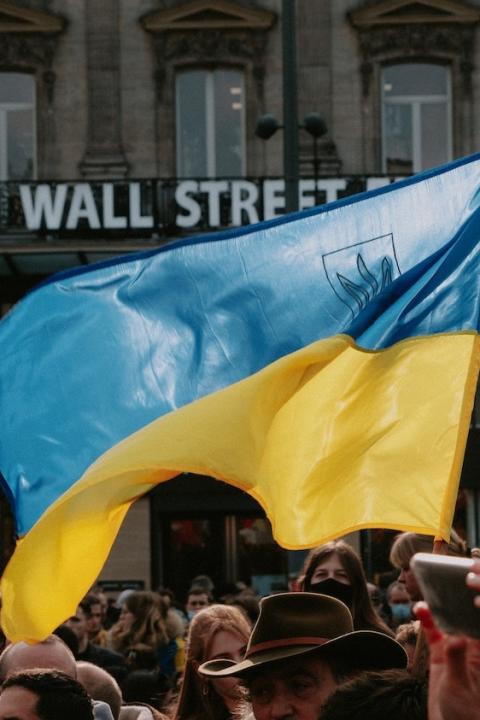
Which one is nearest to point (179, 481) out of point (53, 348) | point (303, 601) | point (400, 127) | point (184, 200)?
point (184, 200)

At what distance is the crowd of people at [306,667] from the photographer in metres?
2.93

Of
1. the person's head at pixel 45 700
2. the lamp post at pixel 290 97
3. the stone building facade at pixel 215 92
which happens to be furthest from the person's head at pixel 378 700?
the stone building facade at pixel 215 92

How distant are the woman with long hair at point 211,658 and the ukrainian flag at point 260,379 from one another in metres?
0.72

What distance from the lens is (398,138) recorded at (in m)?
28.8

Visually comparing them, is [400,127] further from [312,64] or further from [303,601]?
[303,601]

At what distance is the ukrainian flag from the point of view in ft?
18.2

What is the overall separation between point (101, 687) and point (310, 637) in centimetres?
200

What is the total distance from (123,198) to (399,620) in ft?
53.7

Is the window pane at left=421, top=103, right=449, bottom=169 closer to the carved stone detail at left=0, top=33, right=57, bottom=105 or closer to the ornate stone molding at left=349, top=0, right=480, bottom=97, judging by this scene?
the ornate stone molding at left=349, top=0, right=480, bottom=97

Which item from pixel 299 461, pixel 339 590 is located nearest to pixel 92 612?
pixel 339 590

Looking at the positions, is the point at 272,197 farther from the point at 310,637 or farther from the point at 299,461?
the point at 310,637

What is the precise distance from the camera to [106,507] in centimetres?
573

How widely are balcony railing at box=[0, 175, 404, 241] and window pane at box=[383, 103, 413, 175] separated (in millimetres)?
1252

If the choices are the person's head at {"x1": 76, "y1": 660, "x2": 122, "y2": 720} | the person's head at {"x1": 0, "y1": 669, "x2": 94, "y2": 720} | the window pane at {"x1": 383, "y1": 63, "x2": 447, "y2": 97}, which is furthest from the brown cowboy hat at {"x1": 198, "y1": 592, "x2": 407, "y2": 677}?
the window pane at {"x1": 383, "y1": 63, "x2": 447, "y2": 97}
